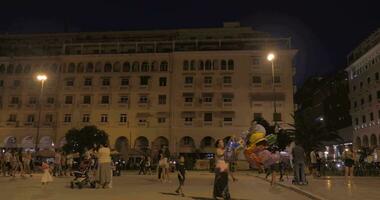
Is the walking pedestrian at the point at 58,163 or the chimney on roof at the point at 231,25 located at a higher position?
the chimney on roof at the point at 231,25

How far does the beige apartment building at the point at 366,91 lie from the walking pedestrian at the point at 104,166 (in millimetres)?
51373

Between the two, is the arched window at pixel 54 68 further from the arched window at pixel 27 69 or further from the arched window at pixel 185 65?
the arched window at pixel 185 65

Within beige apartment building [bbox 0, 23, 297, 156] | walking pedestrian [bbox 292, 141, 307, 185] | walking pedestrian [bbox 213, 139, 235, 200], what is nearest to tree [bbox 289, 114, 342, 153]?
beige apartment building [bbox 0, 23, 297, 156]

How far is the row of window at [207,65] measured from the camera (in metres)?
65.9

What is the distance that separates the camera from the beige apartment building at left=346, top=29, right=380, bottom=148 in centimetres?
6338

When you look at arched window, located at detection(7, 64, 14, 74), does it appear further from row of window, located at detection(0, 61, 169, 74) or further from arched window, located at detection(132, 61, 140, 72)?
arched window, located at detection(132, 61, 140, 72)

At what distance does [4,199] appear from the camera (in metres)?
13.9

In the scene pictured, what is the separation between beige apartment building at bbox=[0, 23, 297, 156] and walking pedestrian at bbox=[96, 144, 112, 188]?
4527cm

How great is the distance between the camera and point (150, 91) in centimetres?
6606

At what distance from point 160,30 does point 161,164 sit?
51438 mm

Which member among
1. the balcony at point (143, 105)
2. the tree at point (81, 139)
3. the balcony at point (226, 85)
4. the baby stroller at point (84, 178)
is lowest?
the baby stroller at point (84, 178)

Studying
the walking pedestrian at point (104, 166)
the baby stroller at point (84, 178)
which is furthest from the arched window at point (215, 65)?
the walking pedestrian at point (104, 166)

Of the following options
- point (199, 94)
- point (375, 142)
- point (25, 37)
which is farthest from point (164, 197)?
point (25, 37)

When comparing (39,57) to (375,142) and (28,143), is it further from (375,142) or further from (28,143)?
(375,142)
